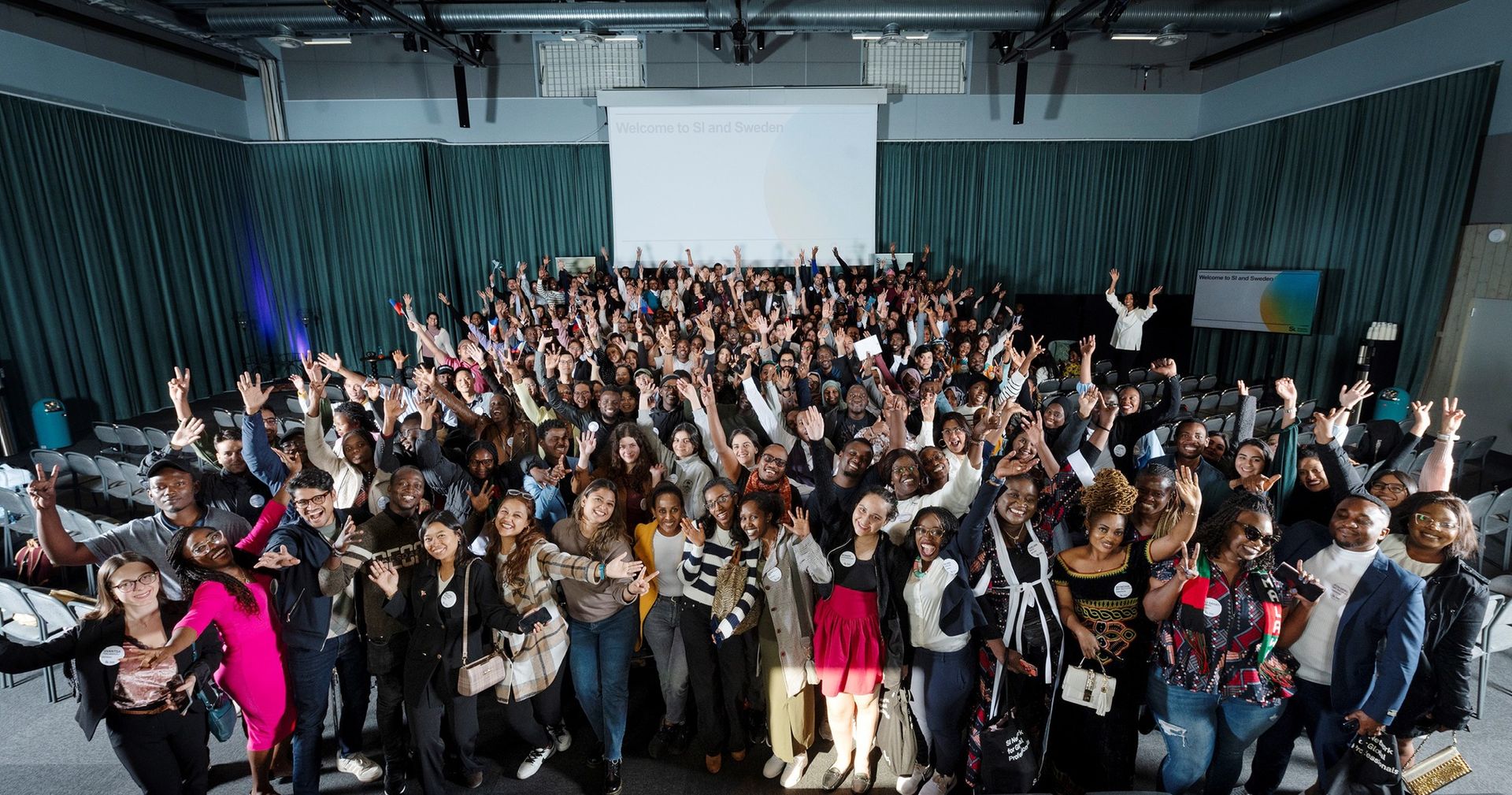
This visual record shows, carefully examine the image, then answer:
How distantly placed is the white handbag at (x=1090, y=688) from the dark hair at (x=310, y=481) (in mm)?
3150

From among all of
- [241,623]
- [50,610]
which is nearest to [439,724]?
[241,623]

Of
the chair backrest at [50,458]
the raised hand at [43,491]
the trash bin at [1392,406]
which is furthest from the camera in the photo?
the trash bin at [1392,406]

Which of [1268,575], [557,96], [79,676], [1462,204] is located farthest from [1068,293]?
[79,676]

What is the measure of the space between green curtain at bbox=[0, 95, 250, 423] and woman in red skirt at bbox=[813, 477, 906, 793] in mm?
11741

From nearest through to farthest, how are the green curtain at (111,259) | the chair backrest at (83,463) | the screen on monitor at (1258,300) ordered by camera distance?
the chair backrest at (83,463)
the green curtain at (111,259)
the screen on monitor at (1258,300)

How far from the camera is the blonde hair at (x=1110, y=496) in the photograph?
2488 mm

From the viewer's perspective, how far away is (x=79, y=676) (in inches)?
85.3

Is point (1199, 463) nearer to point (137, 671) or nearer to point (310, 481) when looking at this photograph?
point (310, 481)

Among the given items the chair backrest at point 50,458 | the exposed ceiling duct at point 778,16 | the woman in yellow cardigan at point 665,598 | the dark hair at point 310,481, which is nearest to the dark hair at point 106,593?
the dark hair at point 310,481

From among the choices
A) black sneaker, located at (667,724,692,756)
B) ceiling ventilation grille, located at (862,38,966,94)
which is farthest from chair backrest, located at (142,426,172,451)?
ceiling ventilation grille, located at (862,38,966,94)

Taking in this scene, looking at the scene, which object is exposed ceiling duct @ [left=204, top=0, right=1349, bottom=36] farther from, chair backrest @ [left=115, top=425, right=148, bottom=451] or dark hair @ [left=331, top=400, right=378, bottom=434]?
dark hair @ [left=331, top=400, right=378, bottom=434]

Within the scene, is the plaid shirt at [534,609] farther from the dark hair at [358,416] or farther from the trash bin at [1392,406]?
the trash bin at [1392,406]

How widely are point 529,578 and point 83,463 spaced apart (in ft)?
20.4

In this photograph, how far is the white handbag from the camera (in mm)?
2469
